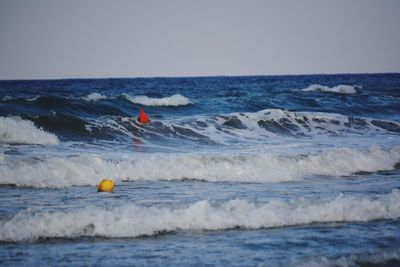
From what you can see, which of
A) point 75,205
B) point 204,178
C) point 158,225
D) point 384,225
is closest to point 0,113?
point 204,178

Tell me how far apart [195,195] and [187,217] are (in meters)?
1.71

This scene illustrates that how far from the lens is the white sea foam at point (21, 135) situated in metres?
14.1

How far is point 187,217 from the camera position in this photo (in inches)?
272

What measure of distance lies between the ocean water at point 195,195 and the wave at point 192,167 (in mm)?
34

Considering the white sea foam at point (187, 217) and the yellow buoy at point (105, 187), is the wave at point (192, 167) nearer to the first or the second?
the yellow buoy at point (105, 187)

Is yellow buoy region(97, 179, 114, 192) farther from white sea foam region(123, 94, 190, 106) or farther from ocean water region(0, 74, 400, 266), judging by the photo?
white sea foam region(123, 94, 190, 106)

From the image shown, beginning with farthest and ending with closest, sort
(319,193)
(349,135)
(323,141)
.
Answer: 1. (349,135)
2. (323,141)
3. (319,193)

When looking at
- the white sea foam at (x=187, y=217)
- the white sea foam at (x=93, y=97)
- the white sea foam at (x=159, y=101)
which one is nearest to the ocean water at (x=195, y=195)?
the white sea foam at (x=187, y=217)

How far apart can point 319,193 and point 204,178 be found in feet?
9.12

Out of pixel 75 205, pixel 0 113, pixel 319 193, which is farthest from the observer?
pixel 0 113

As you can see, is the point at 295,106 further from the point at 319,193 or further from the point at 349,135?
the point at 319,193

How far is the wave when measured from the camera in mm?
9875

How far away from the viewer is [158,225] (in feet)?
22.0

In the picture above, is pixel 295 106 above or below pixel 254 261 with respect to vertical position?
above
